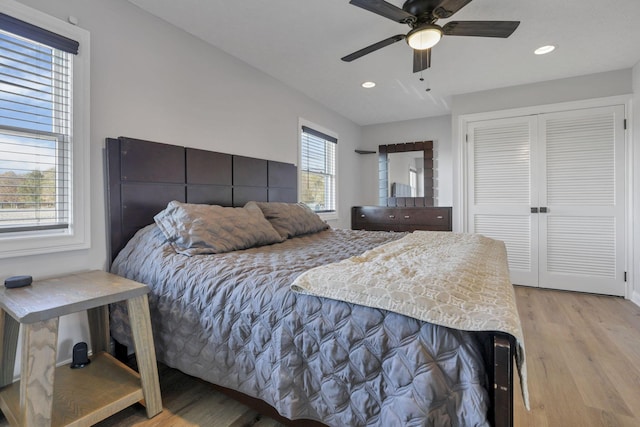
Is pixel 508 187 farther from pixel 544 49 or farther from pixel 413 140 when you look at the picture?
pixel 413 140

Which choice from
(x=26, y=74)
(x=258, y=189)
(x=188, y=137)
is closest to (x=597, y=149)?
(x=258, y=189)

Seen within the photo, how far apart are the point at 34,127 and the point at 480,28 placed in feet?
9.06

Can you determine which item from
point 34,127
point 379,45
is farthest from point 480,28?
point 34,127

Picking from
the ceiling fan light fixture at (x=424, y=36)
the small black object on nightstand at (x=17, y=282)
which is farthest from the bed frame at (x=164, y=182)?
the ceiling fan light fixture at (x=424, y=36)

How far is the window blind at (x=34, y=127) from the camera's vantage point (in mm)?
1640

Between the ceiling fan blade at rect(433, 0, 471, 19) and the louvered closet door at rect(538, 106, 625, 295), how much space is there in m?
2.54

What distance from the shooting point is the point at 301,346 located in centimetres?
113

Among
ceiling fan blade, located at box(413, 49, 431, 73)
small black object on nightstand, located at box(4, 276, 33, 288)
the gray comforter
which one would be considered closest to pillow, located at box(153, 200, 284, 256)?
the gray comforter

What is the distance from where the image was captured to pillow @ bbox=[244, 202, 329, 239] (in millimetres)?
2641

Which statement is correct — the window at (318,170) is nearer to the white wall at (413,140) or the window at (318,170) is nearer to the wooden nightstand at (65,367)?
the white wall at (413,140)

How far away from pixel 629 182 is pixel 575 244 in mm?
823

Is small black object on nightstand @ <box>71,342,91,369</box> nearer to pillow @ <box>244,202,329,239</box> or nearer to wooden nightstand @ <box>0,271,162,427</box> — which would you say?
wooden nightstand @ <box>0,271,162,427</box>

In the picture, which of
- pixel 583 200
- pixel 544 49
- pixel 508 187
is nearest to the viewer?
pixel 544 49

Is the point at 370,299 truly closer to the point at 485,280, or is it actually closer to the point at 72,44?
the point at 485,280
